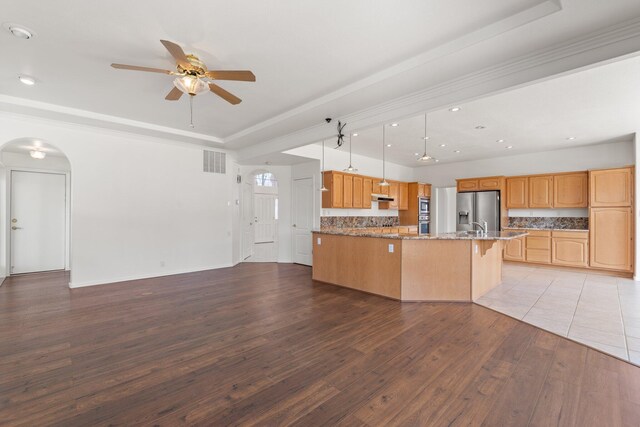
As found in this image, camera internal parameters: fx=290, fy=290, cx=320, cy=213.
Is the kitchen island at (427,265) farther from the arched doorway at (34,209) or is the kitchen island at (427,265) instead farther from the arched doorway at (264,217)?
the arched doorway at (34,209)

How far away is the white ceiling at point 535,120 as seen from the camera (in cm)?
362

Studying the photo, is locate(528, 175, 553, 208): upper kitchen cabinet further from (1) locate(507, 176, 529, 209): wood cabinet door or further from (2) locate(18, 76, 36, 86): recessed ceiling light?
(2) locate(18, 76, 36, 86): recessed ceiling light

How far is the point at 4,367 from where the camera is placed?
2.42 meters

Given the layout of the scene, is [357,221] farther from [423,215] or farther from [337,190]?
[423,215]

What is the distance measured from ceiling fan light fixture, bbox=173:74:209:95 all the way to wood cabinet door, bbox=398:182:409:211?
6.83 m

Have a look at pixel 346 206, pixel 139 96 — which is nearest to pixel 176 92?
pixel 139 96

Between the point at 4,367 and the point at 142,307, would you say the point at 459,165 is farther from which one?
the point at 4,367

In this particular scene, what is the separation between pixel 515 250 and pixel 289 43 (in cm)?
723

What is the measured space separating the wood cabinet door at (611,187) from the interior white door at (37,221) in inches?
455

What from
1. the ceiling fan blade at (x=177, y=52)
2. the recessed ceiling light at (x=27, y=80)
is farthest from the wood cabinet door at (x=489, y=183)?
the recessed ceiling light at (x=27, y=80)

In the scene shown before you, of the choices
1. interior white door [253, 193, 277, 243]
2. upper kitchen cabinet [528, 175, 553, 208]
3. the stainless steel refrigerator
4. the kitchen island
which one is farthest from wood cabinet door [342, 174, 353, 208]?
interior white door [253, 193, 277, 243]

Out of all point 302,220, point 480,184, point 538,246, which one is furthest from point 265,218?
point 538,246

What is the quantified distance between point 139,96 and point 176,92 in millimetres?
1128

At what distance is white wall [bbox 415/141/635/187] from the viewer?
6.32 metres
